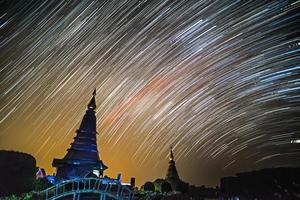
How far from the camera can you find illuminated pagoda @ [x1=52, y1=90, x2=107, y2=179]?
3456 cm

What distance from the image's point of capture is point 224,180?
1491 inches

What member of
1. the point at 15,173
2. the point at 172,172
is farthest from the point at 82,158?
the point at 172,172

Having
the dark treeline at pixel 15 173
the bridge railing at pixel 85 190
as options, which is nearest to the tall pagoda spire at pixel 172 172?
the dark treeline at pixel 15 173

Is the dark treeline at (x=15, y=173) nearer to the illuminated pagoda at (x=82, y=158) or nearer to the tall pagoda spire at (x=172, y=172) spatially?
the illuminated pagoda at (x=82, y=158)

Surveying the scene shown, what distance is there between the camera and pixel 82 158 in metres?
34.8

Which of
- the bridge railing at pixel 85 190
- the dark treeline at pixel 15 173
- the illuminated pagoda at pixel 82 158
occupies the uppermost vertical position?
the illuminated pagoda at pixel 82 158

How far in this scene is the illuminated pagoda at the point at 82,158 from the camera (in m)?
34.6

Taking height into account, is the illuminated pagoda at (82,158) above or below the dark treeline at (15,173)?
above

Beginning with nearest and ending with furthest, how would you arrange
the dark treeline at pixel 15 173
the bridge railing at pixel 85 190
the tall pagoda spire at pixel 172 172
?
the bridge railing at pixel 85 190, the dark treeline at pixel 15 173, the tall pagoda spire at pixel 172 172

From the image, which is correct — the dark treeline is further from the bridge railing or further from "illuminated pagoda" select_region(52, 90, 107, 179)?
"illuminated pagoda" select_region(52, 90, 107, 179)

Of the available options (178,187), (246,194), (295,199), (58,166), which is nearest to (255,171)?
(246,194)

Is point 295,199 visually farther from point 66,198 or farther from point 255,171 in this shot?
point 66,198

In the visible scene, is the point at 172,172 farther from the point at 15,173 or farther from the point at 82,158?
the point at 15,173

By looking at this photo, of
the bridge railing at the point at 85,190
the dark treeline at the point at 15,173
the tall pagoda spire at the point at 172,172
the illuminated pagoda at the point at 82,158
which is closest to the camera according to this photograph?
the bridge railing at the point at 85,190
